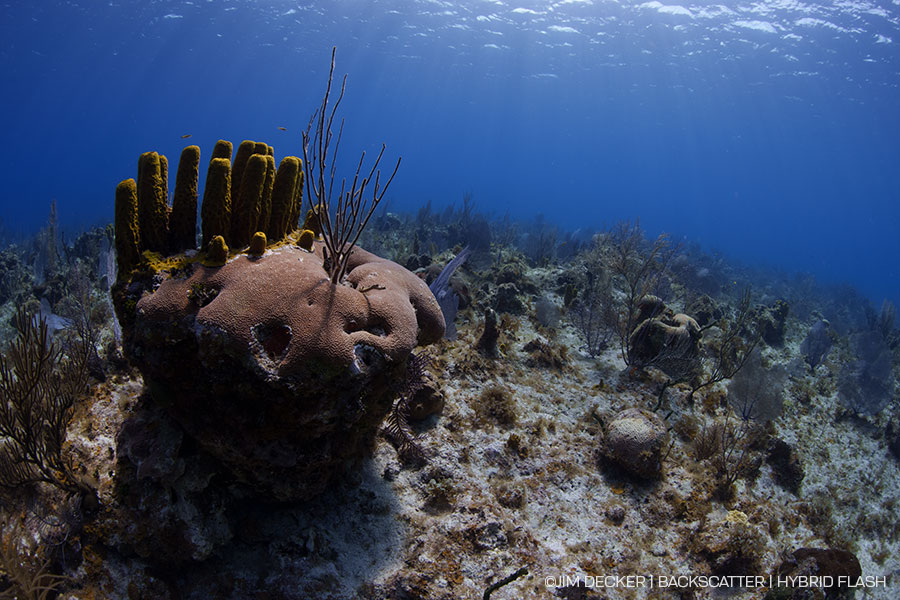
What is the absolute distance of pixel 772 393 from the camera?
709cm

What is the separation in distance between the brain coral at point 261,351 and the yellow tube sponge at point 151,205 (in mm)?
28

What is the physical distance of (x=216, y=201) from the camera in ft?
11.4

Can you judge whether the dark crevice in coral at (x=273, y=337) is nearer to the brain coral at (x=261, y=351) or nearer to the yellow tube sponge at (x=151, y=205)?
the brain coral at (x=261, y=351)

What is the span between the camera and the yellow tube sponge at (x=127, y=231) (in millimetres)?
3301

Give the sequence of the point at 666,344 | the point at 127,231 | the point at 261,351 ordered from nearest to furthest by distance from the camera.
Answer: the point at 261,351
the point at 127,231
the point at 666,344

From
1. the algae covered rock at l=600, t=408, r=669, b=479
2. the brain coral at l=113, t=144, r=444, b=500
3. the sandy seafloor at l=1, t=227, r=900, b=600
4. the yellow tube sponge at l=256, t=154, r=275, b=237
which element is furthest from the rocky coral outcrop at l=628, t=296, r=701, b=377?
the yellow tube sponge at l=256, t=154, r=275, b=237

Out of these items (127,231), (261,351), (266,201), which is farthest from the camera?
(266,201)

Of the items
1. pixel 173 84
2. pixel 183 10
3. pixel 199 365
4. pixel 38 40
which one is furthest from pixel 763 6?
pixel 173 84

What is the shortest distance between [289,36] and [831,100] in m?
53.0

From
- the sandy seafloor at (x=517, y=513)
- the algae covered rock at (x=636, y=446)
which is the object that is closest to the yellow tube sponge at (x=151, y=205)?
the sandy seafloor at (x=517, y=513)

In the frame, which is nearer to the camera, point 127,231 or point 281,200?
point 127,231

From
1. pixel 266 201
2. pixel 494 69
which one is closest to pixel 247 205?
pixel 266 201

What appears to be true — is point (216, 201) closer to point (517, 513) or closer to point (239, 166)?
point (239, 166)

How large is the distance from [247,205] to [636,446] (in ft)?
17.6
